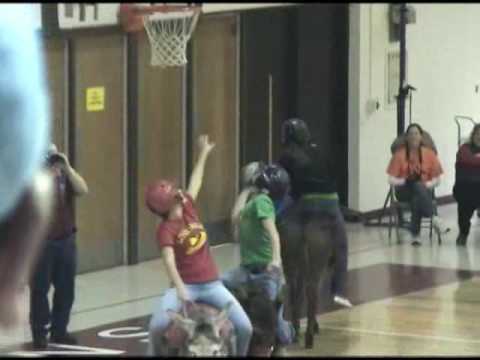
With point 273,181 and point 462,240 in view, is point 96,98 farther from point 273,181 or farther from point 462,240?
point 462,240

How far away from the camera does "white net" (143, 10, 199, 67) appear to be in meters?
12.4

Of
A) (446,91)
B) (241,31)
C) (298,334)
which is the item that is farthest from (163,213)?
(446,91)

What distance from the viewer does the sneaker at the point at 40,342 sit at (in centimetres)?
1085

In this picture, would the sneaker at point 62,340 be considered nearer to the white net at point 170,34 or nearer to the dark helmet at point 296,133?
the dark helmet at point 296,133

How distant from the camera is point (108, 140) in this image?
49.4 feet

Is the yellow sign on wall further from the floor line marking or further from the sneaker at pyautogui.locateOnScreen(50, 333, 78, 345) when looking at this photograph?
the floor line marking

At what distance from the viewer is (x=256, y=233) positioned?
395 inches

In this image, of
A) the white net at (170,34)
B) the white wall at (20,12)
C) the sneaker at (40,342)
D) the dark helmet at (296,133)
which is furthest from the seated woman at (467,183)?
the white wall at (20,12)

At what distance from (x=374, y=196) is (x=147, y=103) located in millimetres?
4758

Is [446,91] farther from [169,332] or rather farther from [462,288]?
[169,332]

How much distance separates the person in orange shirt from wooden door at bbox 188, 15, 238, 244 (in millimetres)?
2129

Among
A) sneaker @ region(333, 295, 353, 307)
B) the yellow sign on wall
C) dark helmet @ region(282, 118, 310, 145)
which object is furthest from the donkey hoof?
the yellow sign on wall

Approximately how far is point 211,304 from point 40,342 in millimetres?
2809

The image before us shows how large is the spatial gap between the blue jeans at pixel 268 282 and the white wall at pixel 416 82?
840cm
